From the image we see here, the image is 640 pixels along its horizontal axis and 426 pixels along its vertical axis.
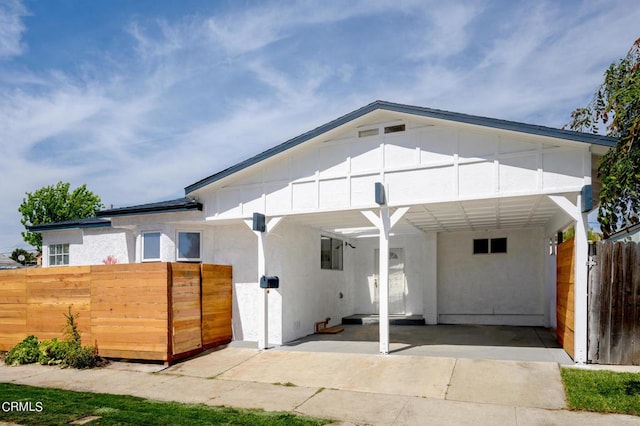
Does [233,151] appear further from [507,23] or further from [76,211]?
[76,211]

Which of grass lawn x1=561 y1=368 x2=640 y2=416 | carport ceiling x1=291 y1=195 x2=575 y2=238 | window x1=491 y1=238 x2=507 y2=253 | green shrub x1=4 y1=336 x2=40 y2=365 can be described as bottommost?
green shrub x1=4 y1=336 x2=40 y2=365

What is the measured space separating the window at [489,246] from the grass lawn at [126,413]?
10187mm

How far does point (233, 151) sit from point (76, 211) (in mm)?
26111

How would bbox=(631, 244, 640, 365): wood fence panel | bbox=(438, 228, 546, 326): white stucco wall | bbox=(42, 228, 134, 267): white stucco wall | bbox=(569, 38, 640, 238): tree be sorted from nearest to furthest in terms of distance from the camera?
bbox=(569, 38, 640, 238): tree < bbox=(631, 244, 640, 365): wood fence panel < bbox=(42, 228, 134, 267): white stucco wall < bbox=(438, 228, 546, 326): white stucco wall

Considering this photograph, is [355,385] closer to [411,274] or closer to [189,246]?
[189,246]

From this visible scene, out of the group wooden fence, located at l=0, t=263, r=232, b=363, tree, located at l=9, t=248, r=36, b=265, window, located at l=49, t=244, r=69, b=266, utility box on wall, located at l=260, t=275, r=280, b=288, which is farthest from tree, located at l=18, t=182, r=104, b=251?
utility box on wall, located at l=260, t=275, r=280, b=288

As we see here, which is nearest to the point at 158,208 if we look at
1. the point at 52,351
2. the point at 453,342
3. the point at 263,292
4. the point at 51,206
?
the point at 263,292

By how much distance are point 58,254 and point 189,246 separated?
17.4 ft

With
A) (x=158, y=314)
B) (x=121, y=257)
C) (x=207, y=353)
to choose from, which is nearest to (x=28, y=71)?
(x=121, y=257)

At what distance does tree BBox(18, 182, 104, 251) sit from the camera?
38.2 metres

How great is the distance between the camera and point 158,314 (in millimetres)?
9609

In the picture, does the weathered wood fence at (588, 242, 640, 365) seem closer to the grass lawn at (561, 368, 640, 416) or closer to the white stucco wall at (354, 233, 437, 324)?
the grass lawn at (561, 368, 640, 416)

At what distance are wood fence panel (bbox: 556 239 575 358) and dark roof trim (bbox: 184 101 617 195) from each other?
2111mm

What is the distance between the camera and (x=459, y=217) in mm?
Answer: 11742
